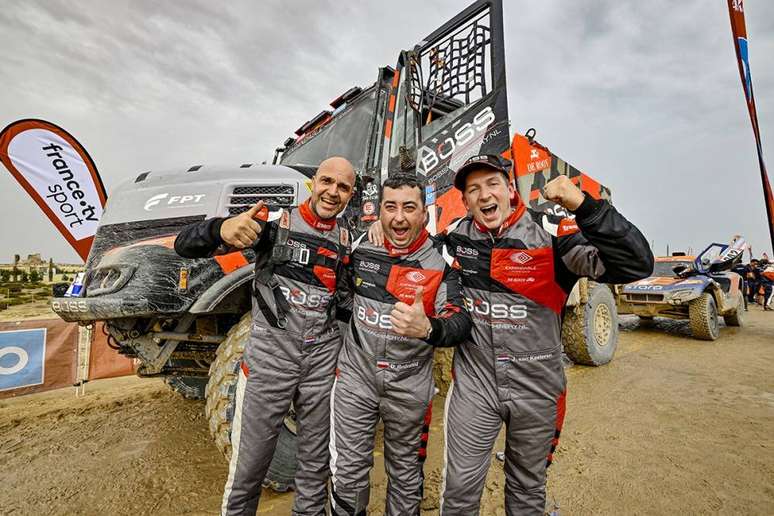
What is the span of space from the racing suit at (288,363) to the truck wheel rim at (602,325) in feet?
16.9

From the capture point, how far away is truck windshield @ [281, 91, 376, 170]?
10.7ft

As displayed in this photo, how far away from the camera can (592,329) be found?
5504 millimetres

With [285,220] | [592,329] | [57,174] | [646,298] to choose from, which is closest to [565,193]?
[285,220]

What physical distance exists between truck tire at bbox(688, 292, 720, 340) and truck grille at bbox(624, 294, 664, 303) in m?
0.69

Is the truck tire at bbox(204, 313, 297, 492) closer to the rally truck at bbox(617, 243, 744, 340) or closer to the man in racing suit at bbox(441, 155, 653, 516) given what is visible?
the man in racing suit at bbox(441, 155, 653, 516)

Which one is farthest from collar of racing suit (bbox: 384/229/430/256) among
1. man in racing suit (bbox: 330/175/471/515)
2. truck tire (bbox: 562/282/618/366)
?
truck tire (bbox: 562/282/618/366)

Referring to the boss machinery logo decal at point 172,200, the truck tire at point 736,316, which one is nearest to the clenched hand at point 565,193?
the boss machinery logo decal at point 172,200

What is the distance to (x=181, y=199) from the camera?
257 cm

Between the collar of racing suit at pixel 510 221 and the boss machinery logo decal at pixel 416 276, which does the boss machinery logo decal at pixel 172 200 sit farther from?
the collar of racing suit at pixel 510 221

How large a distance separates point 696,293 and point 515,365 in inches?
326

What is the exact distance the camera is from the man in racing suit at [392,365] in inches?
69.5

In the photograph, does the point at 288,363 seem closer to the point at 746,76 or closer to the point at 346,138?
the point at 346,138

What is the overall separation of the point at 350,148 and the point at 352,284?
1.74m

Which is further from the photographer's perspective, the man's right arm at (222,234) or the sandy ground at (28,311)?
the sandy ground at (28,311)
